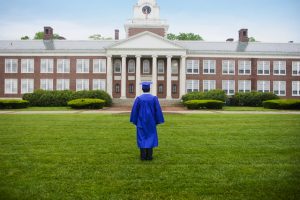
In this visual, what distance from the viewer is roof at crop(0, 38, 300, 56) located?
1921 inches

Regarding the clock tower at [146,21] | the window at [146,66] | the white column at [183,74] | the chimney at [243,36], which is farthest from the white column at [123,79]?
the chimney at [243,36]

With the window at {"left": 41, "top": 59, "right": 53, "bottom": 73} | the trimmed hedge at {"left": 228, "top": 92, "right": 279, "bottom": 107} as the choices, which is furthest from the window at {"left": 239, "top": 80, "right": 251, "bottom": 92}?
the window at {"left": 41, "top": 59, "right": 53, "bottom": 73}

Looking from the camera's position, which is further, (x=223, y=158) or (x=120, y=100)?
(x=120, y=100)

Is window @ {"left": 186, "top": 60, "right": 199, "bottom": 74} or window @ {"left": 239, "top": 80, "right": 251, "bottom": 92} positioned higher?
window @ {"left": 186, "top": 60, "right": 199, "bottom": 74}

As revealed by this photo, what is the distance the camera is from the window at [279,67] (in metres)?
49.6

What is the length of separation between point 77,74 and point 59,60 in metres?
3.58

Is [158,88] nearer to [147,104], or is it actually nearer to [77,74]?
[77,74]

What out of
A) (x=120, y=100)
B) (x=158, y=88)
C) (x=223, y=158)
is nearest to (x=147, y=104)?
(x=223, y=158)

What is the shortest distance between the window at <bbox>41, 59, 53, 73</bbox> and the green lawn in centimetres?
3875

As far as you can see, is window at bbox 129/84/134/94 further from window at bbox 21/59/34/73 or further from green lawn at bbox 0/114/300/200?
green lawn at bbox 0/114/300/200

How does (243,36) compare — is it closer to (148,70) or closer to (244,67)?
(244,67)

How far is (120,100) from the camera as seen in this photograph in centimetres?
4459

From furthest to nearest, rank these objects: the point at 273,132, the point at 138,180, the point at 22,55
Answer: the point at 22,55 < the point at 273,132 < the point at 138,180

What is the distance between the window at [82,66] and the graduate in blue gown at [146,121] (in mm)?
41818
